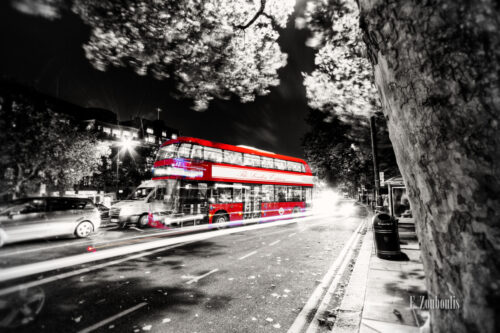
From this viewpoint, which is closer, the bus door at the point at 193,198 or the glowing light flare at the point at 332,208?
the bus door at the point at 193,198

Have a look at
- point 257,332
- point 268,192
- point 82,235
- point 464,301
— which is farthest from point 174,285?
point 268,192

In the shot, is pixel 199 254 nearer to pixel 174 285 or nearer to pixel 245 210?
pixel 174 285

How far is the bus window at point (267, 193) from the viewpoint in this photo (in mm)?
15820

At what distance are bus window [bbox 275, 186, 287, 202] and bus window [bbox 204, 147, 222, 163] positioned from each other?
5.59 meters

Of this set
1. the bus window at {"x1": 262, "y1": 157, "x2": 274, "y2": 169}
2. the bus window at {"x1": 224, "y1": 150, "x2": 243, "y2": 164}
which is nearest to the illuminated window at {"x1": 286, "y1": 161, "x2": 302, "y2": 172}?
the bus window at {"x1": 262, "y1": 157, "x2": 274, "y2": 169}

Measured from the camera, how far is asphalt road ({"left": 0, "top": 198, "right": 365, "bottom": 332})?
11.9 feet

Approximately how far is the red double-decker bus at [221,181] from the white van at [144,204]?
0.07 m

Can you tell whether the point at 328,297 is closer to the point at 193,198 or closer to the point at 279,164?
the point at 193,198

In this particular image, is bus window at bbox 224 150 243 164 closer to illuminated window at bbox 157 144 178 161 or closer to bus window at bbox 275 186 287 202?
illuminated window at bbox 157 144 178 161

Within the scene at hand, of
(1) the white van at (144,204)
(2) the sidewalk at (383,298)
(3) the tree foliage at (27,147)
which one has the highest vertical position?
(3) the tree foliage at (27,147)

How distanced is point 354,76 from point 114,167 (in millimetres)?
33336

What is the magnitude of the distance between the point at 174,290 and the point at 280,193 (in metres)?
12.9

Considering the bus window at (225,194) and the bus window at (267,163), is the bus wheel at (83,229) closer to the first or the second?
the bus window at (225,194)

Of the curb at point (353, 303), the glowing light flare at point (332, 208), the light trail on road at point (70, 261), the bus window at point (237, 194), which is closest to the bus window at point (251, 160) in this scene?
the bus window at point (237, 194)
